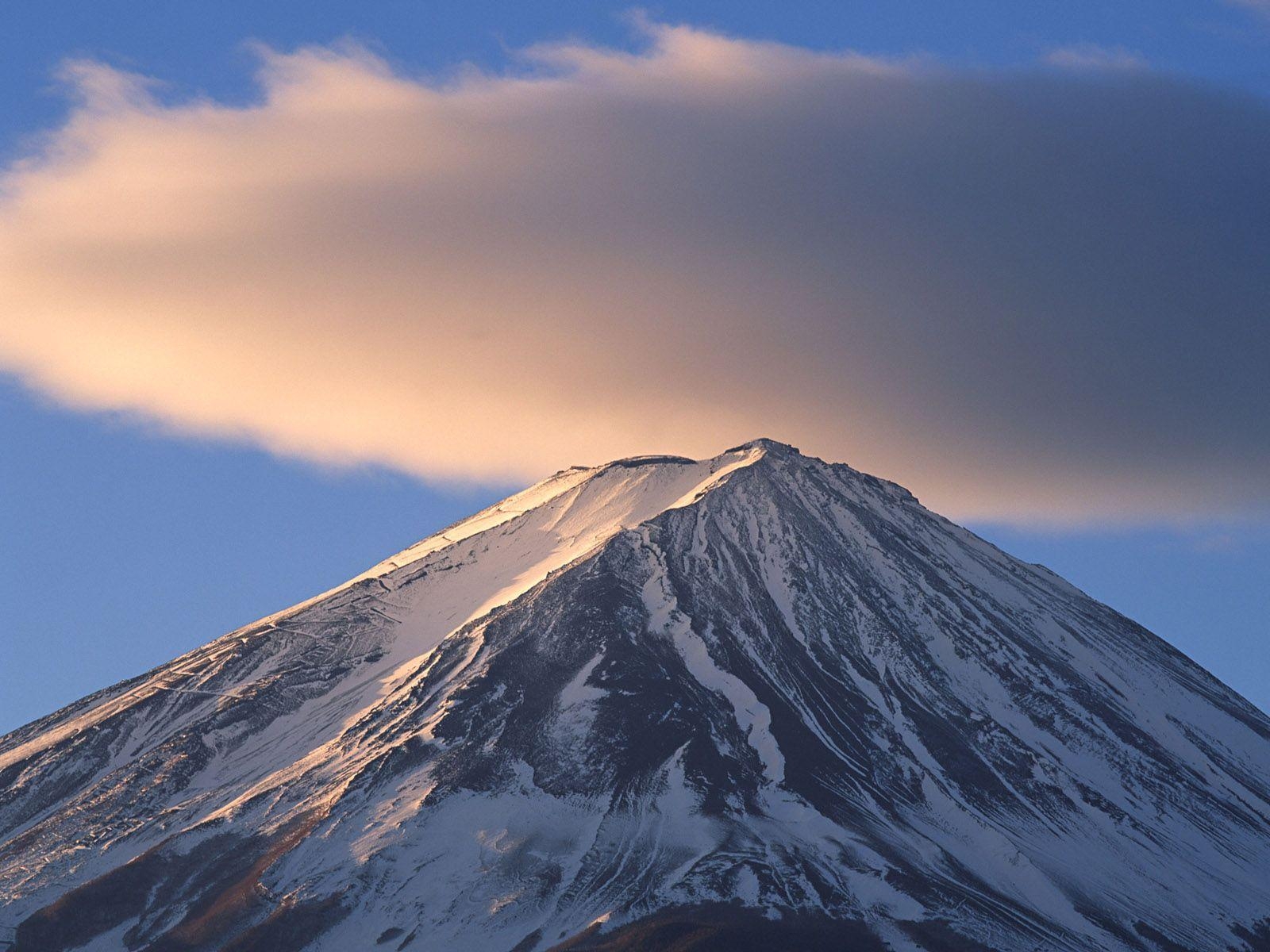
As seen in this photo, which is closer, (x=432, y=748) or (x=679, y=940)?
(x=679, y=940)

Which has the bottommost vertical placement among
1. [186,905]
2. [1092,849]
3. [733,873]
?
[1092,849]

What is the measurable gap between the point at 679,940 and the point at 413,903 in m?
27.3

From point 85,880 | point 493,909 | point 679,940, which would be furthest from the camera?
point 85,880


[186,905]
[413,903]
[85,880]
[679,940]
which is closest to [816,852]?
[679,940]

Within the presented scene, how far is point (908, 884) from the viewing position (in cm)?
17475

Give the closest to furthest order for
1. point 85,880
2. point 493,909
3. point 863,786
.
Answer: point 493,909
point 85,880
point 863,786

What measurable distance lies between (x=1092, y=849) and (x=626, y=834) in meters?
50.7

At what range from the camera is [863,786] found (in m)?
199

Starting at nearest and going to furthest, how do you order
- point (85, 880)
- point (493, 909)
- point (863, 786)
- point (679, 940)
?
point (679, 940), point (493, 909), point (85, 880), point (863, 786)

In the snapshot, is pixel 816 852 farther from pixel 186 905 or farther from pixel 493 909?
pixel 186 905

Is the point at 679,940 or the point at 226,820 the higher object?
the point at 226,820

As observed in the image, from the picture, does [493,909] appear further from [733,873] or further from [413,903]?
[733,873]

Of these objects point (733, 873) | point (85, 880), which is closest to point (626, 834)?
point (733, 873)

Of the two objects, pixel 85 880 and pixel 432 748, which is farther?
pixel 432 748
